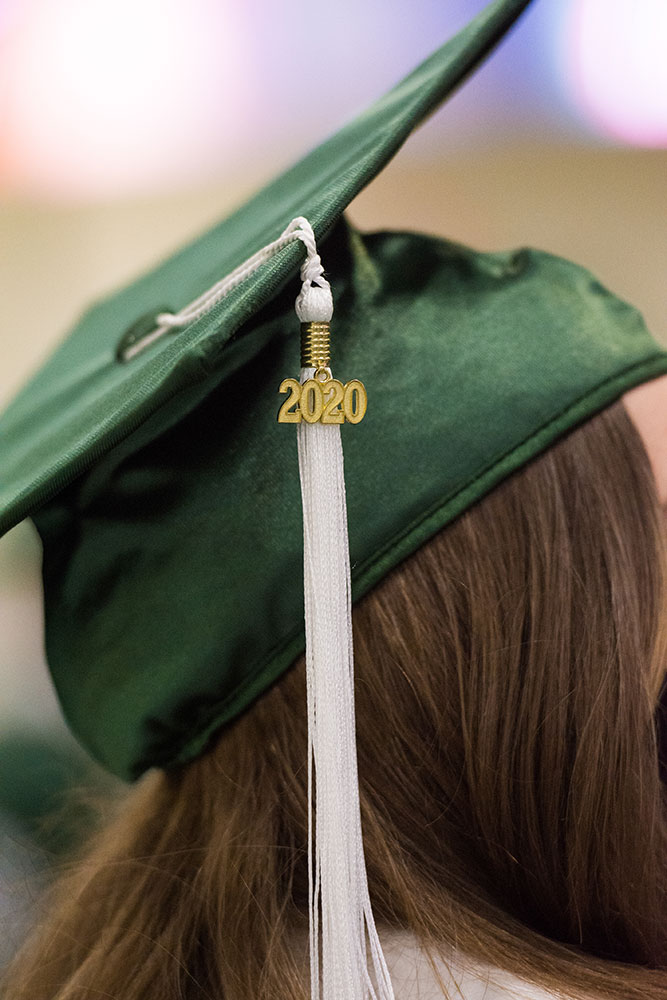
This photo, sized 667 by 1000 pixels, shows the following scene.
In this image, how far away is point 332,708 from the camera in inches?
15.6

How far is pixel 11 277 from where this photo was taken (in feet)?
4.25

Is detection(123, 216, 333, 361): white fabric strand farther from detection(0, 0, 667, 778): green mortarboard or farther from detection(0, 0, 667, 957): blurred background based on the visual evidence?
detection(0, 0, 667, 957): blurred background

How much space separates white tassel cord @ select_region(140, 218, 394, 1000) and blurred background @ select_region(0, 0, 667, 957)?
93 centimetres

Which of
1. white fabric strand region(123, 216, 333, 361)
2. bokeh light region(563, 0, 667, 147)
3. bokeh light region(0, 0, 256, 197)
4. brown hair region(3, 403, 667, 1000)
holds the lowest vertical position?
brown hair region(3, 403, 667, 1000)

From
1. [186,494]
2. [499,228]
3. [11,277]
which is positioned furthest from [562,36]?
[186,494]

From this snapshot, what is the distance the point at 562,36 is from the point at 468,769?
1.20 metres

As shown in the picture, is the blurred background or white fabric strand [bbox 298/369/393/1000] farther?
the blurred background

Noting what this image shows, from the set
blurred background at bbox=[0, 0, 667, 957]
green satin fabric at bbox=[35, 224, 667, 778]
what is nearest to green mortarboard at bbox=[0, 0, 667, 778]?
green satin fabric at bbox=[35, 224, 667, 778]

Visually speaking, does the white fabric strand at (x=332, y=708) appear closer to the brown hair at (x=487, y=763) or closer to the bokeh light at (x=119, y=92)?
the brown hair at (x=487, y=763)

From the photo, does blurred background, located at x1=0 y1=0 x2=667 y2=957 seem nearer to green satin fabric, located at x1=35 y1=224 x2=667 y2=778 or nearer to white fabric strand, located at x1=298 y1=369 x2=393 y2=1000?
green satin fabric, located at x1=35 y1=224 x2=667 y2=778

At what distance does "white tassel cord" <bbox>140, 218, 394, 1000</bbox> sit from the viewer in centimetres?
39

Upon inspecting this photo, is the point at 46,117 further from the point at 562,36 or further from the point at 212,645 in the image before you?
the point at 212,645

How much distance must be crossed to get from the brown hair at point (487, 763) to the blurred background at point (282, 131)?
82cm

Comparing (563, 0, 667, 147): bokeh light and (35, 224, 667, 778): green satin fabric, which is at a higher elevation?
(563, 0, 667, 147): bokeh light
